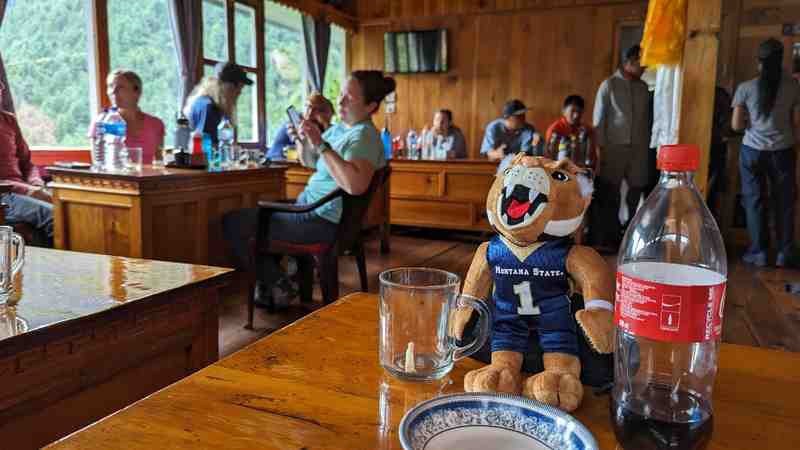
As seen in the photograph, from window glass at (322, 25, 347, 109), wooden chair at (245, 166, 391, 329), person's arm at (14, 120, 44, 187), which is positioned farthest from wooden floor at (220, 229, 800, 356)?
window glass at (322, 25, 347, 109)

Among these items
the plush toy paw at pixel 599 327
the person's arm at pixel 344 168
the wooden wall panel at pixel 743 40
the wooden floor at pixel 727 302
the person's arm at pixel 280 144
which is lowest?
the wooden floor at pixel 727 302

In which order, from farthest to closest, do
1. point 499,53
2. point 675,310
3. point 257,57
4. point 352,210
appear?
point 499,53 < point 257,57 < point 352,210 < point 675,310

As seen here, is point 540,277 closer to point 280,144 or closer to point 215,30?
point 280,144

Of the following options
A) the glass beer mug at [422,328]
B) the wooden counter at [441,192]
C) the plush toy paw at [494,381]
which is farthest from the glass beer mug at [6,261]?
the wooden counter at [441,192]

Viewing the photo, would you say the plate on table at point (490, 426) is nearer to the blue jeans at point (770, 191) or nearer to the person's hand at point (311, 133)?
the person's hand at point (311, 133)

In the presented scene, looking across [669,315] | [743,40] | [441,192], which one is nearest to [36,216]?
[441,192]

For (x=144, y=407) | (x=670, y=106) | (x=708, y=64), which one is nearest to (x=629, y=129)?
(x=670, y=106)

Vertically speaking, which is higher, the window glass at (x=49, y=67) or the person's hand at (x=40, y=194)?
the window glass at (x=49, y=67)

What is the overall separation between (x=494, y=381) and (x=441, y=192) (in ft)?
14.2

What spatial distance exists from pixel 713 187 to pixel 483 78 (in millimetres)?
2756

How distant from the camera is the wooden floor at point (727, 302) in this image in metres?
2.59

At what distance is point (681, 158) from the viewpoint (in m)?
0.56

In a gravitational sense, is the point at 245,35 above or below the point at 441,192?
above

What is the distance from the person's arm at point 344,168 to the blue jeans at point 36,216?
1642mm
